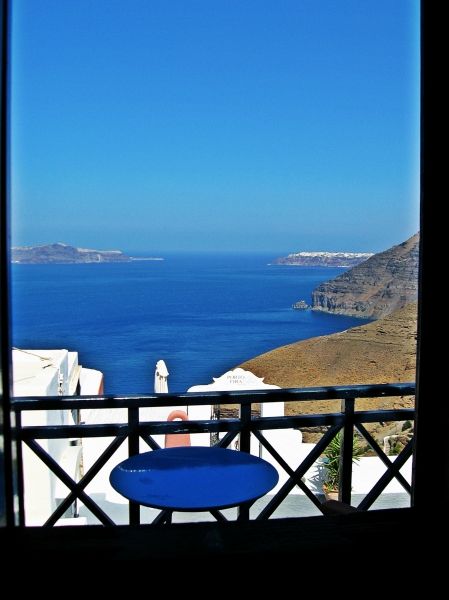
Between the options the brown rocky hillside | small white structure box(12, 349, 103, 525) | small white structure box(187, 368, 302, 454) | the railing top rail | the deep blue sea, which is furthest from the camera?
the deep blue sea

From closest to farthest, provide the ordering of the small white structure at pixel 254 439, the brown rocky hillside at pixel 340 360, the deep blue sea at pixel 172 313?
1. the small white structure at pixel 254 439
2. the brown rocky hillside at pixel 340 360
3. the deep blue sea at pixel 172 313

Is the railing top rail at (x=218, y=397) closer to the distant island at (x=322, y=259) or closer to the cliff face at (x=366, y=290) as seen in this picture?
the cliff face at (x=366, y=290)

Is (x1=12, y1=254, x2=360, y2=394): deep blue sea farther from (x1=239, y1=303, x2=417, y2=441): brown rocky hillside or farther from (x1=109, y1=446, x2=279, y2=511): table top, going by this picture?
(x1=109, y1=446, x2=279, y2=511): table top

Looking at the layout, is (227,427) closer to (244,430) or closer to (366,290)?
(244,430)

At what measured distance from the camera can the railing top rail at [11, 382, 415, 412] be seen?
2.29 meters

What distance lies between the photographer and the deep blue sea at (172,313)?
18.7 metres

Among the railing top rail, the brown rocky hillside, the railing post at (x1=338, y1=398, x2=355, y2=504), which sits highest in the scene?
the railing top rail

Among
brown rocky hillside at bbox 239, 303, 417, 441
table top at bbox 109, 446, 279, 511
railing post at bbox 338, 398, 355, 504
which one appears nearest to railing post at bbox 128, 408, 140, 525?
table top at bbox 109, 446, 279, 511

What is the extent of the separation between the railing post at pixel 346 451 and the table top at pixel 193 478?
56cm

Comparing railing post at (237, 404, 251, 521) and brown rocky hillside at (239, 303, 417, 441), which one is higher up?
railing post at (237, 404, 251, 521)

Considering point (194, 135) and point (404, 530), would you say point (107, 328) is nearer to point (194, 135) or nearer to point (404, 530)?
point (194, 135)

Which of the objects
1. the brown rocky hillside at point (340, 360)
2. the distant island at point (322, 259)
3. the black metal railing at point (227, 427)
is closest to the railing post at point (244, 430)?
the black metal railing at point (227, 427)

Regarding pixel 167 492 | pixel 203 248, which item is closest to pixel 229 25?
pixel 203 248

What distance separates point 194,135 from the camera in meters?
28.3
